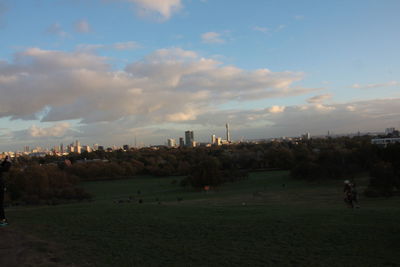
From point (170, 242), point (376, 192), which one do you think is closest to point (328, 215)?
point (170, 242)

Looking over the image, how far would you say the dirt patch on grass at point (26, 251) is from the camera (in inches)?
288

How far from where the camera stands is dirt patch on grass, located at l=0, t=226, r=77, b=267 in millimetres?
7316

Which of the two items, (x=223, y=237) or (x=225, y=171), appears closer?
(x=223, y=237)

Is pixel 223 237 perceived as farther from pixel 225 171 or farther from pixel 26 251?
pixel 225 171

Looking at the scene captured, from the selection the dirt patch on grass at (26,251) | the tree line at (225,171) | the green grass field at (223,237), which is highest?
the dirt patch on grass at (26,251)

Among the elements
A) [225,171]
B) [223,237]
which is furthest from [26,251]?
[225,171]

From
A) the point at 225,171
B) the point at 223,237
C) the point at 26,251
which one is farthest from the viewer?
the point at 225,171

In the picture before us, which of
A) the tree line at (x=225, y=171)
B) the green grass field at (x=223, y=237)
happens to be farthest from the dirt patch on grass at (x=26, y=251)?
the tree line at (x=225, y=171)

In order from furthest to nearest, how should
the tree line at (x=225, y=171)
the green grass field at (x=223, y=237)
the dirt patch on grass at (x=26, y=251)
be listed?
the tree line at (x=225, y=171)
the green grass field at (x=223, y=237)
the dirt patch on grass at (x=26, y=251)

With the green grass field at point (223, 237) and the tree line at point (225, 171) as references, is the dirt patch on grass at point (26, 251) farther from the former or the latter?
the tree line at point (225, 171)

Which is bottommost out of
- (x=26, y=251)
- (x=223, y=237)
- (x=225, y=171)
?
(x=225, y=171)

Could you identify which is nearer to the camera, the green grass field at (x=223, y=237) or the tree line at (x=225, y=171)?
the green grass field at (x=223, y=237)

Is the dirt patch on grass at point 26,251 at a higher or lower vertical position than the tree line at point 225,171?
higher

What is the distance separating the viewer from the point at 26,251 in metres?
8.00
